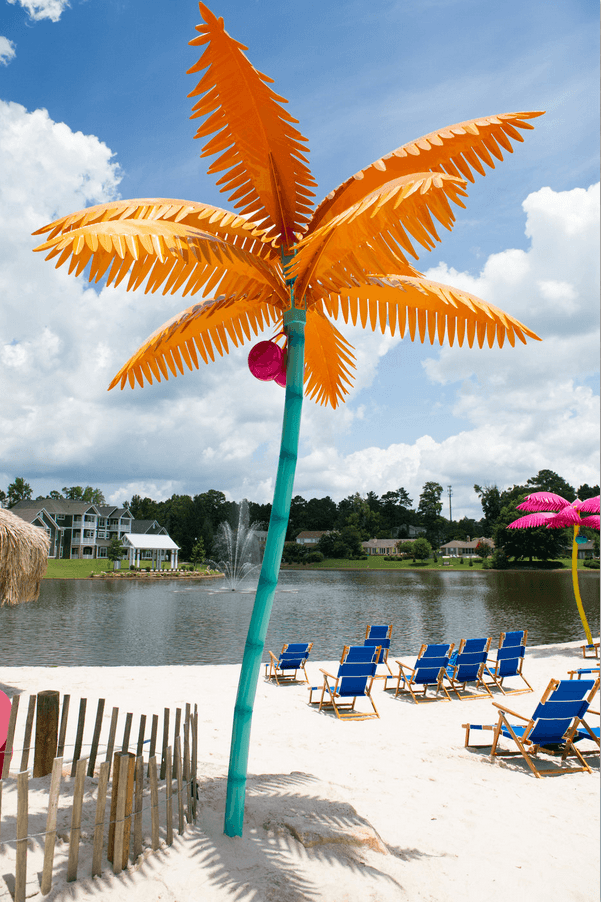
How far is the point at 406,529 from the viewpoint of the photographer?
386ft

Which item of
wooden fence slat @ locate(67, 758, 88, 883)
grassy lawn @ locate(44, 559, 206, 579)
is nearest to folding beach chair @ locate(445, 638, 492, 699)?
wooden fence slat @ locate(67, 758, 88, 883)

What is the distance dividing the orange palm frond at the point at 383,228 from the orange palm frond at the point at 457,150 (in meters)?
0.48

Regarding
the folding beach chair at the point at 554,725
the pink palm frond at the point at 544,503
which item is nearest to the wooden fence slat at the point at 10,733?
the folding beach chair at the point at 554,725

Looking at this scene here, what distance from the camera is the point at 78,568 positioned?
2217 inches

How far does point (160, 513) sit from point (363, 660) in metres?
93.2

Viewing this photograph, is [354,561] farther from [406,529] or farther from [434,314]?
[434,314]

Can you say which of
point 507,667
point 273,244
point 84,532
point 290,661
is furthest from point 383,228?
point 84,532

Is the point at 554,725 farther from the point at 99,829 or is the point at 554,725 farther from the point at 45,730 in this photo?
the point at 45,730

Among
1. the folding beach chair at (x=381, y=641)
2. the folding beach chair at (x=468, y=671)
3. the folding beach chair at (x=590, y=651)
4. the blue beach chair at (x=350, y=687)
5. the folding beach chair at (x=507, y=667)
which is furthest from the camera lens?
the folding beach chair at (x=590, y=651)

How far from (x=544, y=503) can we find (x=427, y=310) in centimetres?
1148

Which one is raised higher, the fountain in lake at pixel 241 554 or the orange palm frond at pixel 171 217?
the orange palm frond at pixel 171 217

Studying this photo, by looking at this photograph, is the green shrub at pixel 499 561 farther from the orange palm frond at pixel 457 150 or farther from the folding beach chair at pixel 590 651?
the orange palm frond at pixel 457 150

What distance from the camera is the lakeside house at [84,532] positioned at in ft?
206

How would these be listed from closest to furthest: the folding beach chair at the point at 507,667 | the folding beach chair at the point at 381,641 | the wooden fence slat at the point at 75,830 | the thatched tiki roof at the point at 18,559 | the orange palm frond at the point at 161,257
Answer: the orange palm frond at the point at 161,257, the wooden fence slat at the point at 75,830, the thatched tiki roof at the point at 18,559, the folding beach chair at the point at 507,667, the folding beach chair at the point at 381,641
